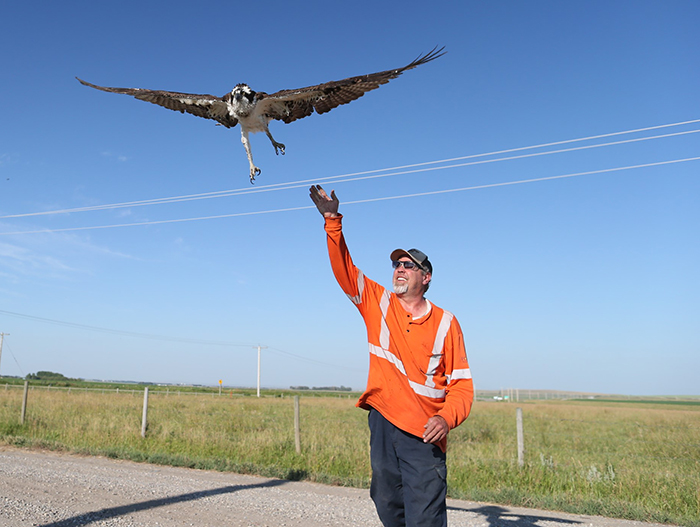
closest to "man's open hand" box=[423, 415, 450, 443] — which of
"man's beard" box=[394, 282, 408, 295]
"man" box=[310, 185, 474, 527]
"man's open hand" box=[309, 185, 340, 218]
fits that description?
"man" box=[310, 185, 474, 527]

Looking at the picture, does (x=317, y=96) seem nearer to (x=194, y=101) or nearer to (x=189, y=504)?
(x=194, y=101)

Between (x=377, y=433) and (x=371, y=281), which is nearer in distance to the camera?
(x=377, y=433)

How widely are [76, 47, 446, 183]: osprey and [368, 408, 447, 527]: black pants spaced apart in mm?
2317

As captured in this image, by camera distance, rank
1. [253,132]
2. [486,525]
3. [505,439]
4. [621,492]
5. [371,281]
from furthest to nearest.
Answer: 1. [505,439]
2. [621,492]
3. [486,525]
4. [253,132]
5. [371,281]

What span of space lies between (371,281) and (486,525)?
374 cm

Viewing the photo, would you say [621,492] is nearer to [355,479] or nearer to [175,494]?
[355,479]

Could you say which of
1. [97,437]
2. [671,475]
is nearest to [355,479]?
[671,475]

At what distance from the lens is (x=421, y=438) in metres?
3.22

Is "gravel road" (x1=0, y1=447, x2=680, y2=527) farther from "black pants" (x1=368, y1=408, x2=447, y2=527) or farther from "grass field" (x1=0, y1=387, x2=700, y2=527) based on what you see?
"black pants" (x1=368, y1=408, x2=447, y2=527)

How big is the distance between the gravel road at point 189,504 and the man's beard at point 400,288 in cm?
345

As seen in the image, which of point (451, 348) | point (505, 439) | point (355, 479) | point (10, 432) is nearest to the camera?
point (451, 348)

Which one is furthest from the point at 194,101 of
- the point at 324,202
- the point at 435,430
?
the point at 435,430

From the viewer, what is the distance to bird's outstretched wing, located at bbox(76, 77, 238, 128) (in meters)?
4.91

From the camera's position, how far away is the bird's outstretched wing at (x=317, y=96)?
15.1 feet
